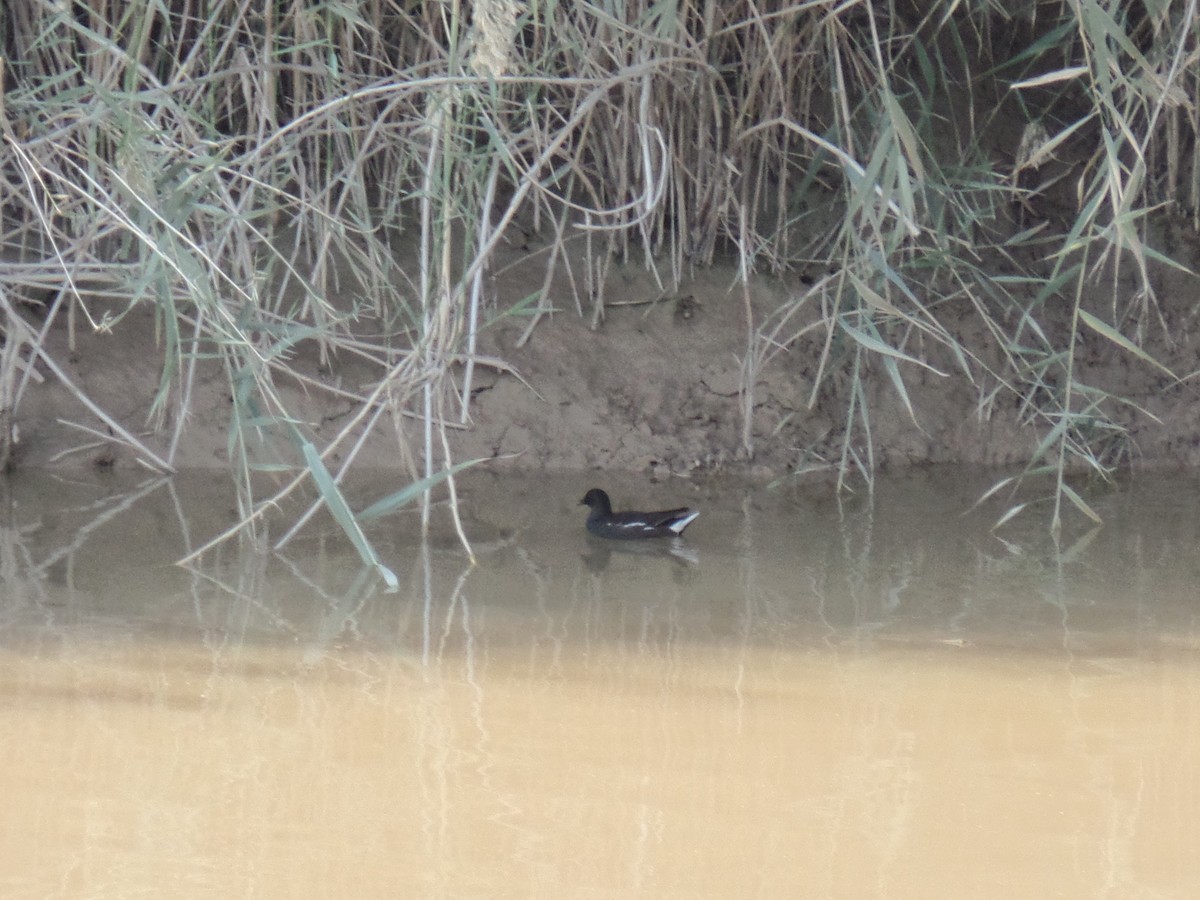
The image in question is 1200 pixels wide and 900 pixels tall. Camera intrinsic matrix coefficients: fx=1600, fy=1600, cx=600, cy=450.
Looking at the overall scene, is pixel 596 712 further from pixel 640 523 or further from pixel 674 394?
pixel 674 394

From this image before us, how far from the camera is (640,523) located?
4875 mm

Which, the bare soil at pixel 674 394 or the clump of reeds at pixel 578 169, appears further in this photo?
the bare soil at pixel 674 394

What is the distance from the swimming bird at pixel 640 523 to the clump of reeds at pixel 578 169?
0.60 metres

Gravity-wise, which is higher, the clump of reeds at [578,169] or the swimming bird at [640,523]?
the clump of reeds at [578,169]

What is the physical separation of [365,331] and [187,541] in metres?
1.40

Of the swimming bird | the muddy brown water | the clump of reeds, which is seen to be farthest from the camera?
the swimming bird

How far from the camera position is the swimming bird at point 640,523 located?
4895 mm

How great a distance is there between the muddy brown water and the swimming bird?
75 mm

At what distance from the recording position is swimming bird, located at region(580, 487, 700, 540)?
4895mm

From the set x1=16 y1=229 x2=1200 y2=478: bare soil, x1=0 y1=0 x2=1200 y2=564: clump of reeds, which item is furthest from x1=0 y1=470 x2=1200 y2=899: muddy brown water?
x1=16 y1=229 x2=1200 y2=478: bare soil

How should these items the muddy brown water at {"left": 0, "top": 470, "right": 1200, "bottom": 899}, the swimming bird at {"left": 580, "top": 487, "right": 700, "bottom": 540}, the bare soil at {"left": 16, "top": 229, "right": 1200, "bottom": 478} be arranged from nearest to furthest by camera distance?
the muddy brown water at {"left": 0, "top": 470, "right": 1200, "bottom": 899}
the swimming bird at {"left": 580, "top": 487, "right": 700, "bottom": 540}
the bare soil at {"left": 16, "top": 229, "right": 1200, "bottom": 478}

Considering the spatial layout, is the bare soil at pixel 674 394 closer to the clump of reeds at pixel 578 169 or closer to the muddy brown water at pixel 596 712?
the clump of reeds at pixel 578 169

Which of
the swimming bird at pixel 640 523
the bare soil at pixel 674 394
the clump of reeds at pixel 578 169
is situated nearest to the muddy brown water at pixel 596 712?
the swimming bird at pixel 640 523

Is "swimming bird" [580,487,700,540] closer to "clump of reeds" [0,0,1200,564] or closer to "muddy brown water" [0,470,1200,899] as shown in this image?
"muddy brown water" [0,470,1200,899]
